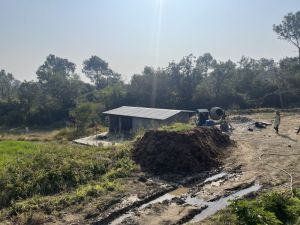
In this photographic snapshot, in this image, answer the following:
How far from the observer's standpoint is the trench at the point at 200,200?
32.4 feet

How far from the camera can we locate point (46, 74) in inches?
2120

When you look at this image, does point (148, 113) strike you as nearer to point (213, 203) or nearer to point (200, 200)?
point (200, 200)

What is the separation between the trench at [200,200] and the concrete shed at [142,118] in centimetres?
1101

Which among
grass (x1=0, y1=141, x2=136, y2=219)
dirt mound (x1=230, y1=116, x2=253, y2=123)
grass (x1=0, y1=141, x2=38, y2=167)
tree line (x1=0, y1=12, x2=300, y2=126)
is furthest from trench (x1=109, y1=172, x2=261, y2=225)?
tree line (x1=0, y1=12, x2=300, y2=126)

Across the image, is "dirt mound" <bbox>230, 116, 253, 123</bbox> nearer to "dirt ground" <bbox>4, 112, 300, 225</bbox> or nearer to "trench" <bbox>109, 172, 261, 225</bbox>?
"dirt ground" <bbox>4, 112, 300, 225</bbox>

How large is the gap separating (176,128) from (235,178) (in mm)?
5361

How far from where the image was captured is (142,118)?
82.5 ft

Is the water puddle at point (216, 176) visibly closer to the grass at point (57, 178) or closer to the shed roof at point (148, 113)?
the grass at point (57, 178)

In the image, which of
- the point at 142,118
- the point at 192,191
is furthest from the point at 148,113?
the point at 192,191

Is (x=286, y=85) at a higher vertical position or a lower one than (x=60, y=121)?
higher

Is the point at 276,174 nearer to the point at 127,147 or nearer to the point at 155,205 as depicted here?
the point at 155,205

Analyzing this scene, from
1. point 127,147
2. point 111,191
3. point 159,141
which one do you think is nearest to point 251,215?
point 111,191

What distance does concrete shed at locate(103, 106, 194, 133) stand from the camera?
2416cm

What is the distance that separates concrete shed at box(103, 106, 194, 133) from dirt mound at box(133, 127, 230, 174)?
6.91 meters
